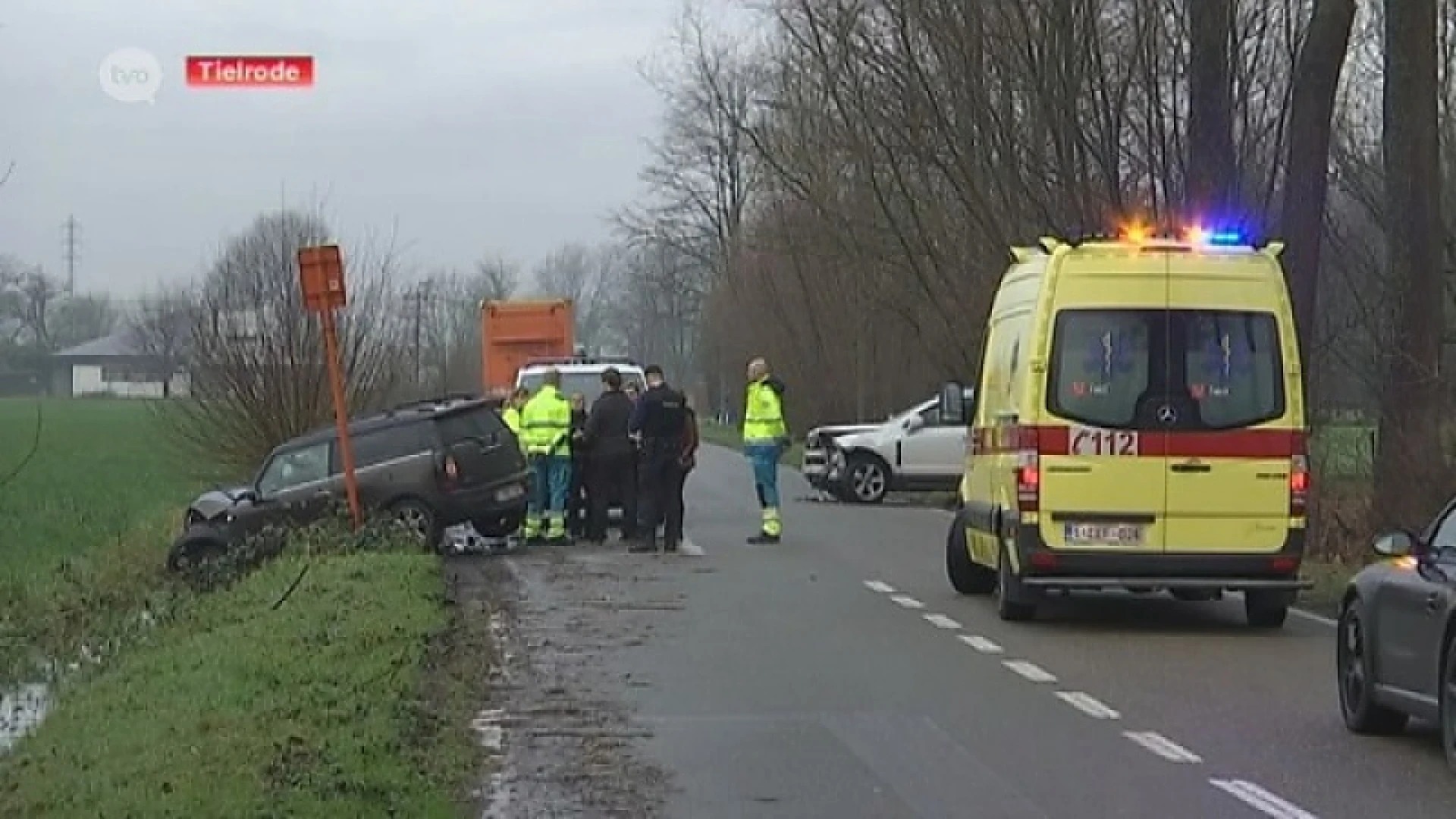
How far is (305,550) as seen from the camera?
70.6ft

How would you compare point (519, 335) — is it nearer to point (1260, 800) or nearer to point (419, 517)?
point (419, 517)

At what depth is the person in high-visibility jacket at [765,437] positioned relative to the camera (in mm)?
25109

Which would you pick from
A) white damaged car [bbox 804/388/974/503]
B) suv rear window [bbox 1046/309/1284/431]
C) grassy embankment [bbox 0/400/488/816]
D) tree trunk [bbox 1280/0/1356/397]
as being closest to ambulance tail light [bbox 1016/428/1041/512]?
suv rear window [bbox 1046/309/1284/431]

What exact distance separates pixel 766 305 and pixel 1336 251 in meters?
27.7

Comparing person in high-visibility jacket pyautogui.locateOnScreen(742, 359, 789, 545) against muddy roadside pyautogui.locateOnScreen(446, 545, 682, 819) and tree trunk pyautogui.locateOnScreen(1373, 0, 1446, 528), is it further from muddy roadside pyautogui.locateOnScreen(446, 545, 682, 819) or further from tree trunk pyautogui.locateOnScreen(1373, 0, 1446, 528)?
tree trunk pyautogui.locateOnScreen(1373, 0, 1446, 528)

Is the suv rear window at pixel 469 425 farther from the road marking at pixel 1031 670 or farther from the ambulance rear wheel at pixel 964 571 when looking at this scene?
the road marking at pixel 1031 670

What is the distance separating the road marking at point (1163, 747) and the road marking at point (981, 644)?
3.51m

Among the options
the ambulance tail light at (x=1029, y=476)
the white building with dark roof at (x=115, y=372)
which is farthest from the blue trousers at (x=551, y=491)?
the ambulance tail light at (x=1029, y=476)

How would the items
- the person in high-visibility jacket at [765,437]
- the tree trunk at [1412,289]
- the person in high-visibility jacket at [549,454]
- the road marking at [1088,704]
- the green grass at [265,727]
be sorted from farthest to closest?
the person in high-visibility jacket at [549,454] → the person in high-visibility jacket at [765,437] → the tree trunk at [1412,289] → the road marking at [1088,704] → the green grass at [265,727]

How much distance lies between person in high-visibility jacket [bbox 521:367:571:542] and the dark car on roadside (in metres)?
14.1

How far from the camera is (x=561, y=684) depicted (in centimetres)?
1350

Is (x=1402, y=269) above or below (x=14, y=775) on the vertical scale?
above

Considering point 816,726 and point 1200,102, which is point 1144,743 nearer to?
point 816,726

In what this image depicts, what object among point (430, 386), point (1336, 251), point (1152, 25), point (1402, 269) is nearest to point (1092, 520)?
point (1402, 269)
